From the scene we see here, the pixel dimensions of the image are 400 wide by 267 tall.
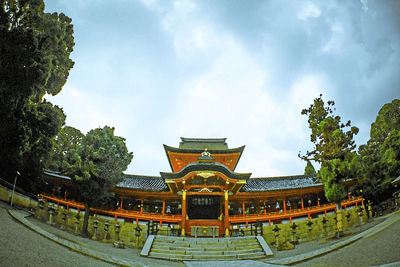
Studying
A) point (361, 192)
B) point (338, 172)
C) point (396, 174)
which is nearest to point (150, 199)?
point (338, 172)

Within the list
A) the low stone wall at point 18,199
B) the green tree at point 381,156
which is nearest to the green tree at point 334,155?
the green tree at point 381,156

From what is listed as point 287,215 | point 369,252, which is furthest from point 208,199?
point 369,252

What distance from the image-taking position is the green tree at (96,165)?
61.7 ft

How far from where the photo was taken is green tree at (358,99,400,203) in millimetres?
19641

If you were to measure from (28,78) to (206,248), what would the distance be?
14457mm

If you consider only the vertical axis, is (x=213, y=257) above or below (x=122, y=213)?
below

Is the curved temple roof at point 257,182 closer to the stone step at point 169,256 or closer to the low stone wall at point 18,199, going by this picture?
the low stone wall at point 18,199

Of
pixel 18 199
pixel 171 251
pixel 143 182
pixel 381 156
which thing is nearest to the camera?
pixel 171 251

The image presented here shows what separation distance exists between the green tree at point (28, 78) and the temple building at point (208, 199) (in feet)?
27.6

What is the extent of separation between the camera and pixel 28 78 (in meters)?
13.5

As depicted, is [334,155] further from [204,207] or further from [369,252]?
[204,207]

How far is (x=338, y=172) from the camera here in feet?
55.1

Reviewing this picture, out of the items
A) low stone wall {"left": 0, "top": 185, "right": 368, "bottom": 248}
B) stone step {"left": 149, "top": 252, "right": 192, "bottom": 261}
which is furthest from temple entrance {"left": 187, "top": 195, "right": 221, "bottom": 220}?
stone step {"left": 149, "top": 252, "right": 192, "bottom": 261}

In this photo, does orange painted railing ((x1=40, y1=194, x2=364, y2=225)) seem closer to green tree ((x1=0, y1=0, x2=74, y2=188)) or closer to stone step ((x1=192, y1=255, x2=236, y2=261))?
green tree ((x1=0, y1=0, x2=74, y2=188))
